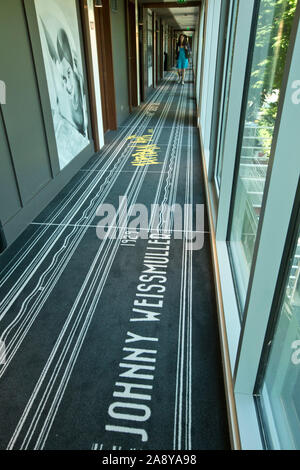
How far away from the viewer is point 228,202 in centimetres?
251

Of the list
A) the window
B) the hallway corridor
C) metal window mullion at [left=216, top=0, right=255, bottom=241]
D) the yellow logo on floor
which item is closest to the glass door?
the hallway corridor

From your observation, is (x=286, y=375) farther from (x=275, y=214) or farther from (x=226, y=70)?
(x=226, y=70)

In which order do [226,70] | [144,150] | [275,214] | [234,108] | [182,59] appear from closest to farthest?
[275,214]
[234,108]
[226,70]
[144,150]
[182,59]

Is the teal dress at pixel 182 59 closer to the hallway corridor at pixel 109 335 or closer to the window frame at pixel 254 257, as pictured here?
the hallway corridor at pixel 109 335

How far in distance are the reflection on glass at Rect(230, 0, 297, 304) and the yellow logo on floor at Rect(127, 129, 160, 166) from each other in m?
2.54

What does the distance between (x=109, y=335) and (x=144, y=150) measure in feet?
12.5

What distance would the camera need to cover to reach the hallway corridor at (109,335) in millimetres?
1528

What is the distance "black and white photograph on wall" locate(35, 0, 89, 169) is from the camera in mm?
3479

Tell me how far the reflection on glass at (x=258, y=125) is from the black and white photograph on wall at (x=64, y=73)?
7.56 feet

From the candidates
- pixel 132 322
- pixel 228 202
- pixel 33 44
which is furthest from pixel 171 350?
pixel 33 44

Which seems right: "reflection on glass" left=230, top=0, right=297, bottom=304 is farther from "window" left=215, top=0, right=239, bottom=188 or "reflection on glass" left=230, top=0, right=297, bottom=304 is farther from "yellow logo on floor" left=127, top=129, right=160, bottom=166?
"yellow logo on floor" left=127, top=129, right=160, bottom=166

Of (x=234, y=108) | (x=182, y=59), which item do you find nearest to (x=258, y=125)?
(x=234, y=108)

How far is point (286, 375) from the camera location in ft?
4.06
